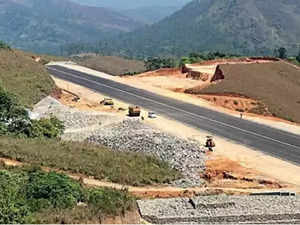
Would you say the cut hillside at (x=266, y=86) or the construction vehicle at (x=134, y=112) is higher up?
the cut hillside at (x=266, y=86)

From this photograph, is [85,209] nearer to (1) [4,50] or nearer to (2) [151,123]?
(2) [151,123]

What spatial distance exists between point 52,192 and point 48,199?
620 mm

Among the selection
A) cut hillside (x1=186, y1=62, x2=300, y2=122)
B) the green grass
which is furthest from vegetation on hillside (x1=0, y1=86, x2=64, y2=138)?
cut hillside (x1=186, y1=62, x2=300, y2=122)

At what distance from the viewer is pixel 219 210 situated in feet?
83.0


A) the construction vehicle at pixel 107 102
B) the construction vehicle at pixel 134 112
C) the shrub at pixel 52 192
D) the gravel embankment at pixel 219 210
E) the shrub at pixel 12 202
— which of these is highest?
the shrub at pixel 12 202

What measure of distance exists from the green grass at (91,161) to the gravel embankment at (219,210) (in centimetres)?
693

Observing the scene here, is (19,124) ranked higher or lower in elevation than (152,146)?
higher

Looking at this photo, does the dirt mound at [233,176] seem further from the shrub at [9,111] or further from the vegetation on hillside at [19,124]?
the shrub at [9,111]

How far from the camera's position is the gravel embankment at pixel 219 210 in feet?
79.8

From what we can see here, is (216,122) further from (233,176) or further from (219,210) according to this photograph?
(219,210)

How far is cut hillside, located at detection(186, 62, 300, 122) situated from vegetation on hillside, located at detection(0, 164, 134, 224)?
39.8 metres

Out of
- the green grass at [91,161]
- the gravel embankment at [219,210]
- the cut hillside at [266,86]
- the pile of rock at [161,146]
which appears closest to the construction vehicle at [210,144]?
the pile of rock at [161,146]

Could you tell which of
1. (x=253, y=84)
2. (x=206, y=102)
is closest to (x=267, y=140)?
(x=206, y=102)

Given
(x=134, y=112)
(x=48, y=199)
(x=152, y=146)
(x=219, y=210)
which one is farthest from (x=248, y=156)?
(x=48, y=199)
